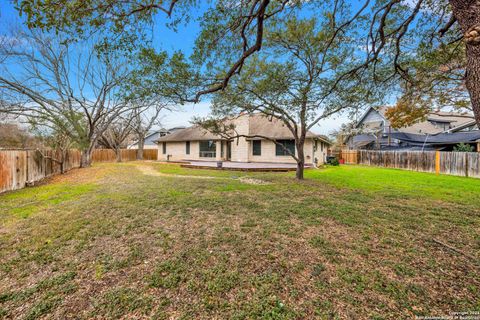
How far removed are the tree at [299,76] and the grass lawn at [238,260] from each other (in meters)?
4.05

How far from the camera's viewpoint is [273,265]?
2545mm

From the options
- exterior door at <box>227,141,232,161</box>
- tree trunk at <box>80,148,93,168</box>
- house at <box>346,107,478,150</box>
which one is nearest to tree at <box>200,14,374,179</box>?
house at <box>346,107,478,150</box>

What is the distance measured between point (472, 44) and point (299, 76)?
224 inches

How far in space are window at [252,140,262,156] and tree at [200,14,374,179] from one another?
897 cm

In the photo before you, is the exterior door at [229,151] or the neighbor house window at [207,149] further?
the neighbor house window at [207,149]

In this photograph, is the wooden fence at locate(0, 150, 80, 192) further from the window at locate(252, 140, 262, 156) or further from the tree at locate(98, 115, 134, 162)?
the tree at locate(98, 115, 134, 162)

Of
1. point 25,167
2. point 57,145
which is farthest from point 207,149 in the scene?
point 25,167

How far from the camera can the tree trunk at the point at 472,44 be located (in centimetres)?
188

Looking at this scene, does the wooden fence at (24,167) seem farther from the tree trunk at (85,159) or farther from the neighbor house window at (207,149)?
the neighbor house window at (207,149)

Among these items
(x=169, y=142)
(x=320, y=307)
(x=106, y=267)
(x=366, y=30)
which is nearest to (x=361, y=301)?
(x=320, y=307)

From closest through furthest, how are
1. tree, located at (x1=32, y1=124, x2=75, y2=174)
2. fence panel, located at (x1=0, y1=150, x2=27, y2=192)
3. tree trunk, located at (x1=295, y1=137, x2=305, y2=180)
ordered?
fence panel, located at (x1=0, y1=150, x2=27, y2=192)
tree trunk, located at (x1=295, y1=137, x2=305, y2=180)
tree, located at (x1=32, y1=124, x2=75, y2=174)

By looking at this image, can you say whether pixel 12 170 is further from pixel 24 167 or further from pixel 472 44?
pixel 472 44

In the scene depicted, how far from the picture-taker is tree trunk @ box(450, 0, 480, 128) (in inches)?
74.0

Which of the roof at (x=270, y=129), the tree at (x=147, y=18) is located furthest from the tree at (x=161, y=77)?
the roof at (x=270, y=129)
